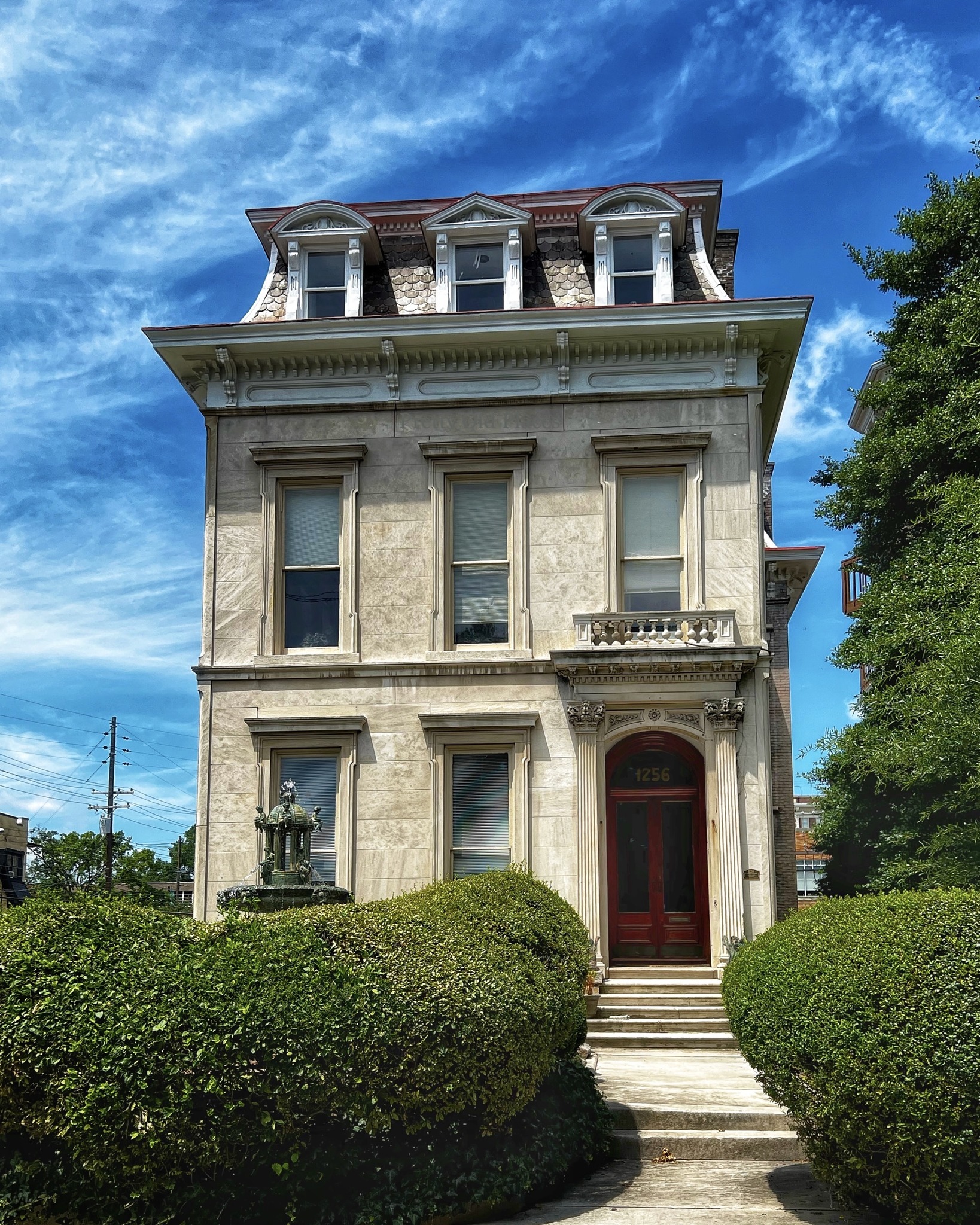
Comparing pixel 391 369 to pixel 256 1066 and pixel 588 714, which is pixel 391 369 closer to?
pixel 588 714

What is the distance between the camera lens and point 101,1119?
678cm

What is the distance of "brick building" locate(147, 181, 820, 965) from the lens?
58.6 ft

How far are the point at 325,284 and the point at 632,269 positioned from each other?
5.04 meters

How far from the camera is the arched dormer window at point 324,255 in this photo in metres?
20.2

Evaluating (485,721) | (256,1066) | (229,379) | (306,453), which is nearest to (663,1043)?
(485,721)

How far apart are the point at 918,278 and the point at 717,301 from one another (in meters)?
6.27

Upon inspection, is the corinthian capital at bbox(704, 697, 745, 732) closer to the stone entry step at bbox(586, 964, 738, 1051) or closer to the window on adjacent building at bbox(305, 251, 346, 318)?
the stone entry step at bbox(586, 964, 738, 1051)

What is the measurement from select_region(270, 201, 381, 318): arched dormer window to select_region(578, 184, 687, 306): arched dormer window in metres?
3.64

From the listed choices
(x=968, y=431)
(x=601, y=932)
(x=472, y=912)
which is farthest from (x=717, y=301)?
(x=472, y=912)

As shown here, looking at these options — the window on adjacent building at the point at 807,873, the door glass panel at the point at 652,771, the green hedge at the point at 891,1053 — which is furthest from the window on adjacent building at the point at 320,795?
the window on adjacent building at the point at 807,873

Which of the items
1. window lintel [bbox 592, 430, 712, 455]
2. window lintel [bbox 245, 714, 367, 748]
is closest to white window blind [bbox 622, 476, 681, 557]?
window lintel [bbox 592, 430, 712, 455]

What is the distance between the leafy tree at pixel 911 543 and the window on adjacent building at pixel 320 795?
802 cm

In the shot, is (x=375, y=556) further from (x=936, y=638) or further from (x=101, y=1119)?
(x=101, y=1119)

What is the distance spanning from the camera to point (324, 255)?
20594mm
